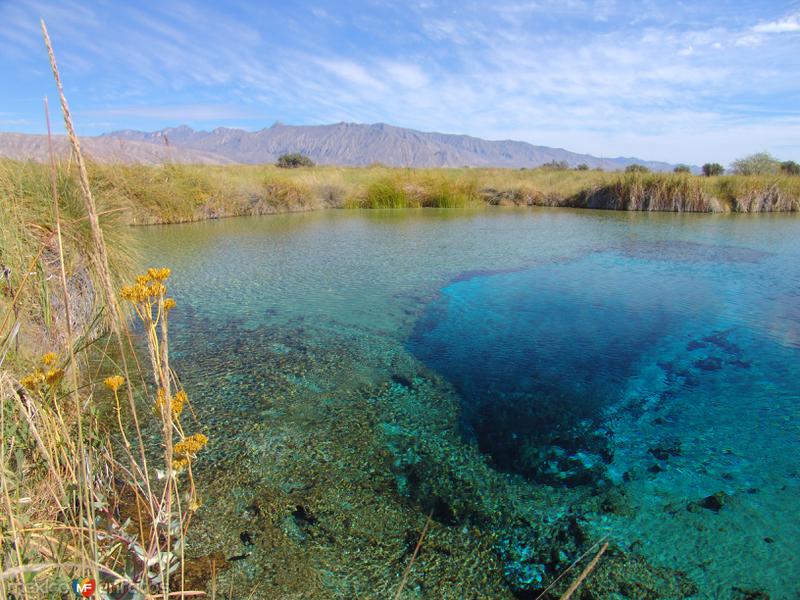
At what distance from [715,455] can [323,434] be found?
5.85 feet

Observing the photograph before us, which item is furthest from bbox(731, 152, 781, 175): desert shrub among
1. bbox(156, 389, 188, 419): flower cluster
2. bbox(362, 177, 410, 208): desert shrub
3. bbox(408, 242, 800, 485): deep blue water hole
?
bbox(156, 389, 188, 419): flower cluster

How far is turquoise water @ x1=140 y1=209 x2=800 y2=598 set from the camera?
178 cm

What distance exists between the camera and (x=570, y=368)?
3025mm

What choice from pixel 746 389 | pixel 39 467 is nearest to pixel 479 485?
pixel 39 467

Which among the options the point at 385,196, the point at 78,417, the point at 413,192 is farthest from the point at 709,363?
the point at 413,192

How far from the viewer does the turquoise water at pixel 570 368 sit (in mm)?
1784

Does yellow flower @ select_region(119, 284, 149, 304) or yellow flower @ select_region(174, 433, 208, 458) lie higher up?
yellow flower @ select_region(119, 284, 149, 304)

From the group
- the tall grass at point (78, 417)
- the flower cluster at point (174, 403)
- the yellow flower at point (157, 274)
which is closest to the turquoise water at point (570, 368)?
the tall grass at point (78, 417)

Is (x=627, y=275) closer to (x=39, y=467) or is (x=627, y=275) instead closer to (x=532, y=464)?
(x=532, y=464)

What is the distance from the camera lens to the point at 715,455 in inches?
84.0

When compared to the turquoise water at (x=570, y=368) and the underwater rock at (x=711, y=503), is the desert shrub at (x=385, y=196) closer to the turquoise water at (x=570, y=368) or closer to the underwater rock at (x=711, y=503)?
the turquoise water at (x=570, y=368)

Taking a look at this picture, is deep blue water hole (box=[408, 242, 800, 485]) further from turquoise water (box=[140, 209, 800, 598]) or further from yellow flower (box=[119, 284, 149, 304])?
yellow flower (box=[119, 284, 149, 304])

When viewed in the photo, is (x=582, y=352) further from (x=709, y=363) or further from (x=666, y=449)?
(x=666, y=449)

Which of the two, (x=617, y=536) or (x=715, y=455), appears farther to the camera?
(x=715, y=455)
